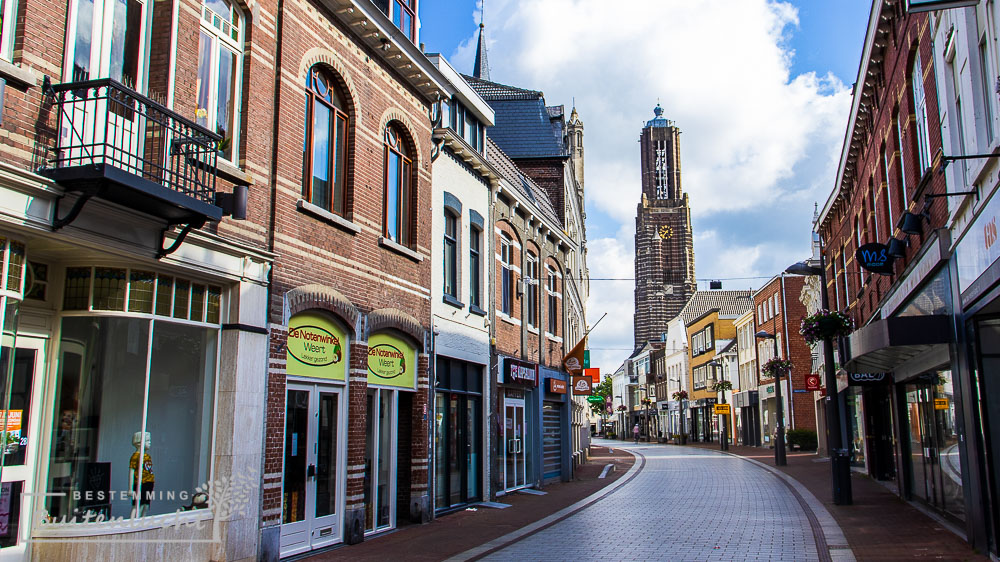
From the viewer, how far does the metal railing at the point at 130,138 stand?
7.22 meters

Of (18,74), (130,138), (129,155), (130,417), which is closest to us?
(18,74)

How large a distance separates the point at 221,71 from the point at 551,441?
16148 mm

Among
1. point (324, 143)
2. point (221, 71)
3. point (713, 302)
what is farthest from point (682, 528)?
point (713, 302)

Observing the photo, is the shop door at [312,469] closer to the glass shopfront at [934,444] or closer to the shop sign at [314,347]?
the shop sign at [314,347]

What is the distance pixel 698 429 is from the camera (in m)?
73.4

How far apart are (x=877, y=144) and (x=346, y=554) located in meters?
13.4

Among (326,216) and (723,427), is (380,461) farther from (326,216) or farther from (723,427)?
(723,427)

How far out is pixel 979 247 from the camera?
9.30 m

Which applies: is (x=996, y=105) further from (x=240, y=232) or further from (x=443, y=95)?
(x=443, y=95)

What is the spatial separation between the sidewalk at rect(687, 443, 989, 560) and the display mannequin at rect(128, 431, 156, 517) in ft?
26.4

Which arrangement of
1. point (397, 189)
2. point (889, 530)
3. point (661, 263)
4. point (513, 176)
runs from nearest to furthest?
point (889, 530)
point (397, 189)
point (513, 176)
point (661, 263)

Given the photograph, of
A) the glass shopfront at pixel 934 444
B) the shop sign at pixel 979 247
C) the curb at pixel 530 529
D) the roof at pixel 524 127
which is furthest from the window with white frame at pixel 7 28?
the roof at pixel 524 127

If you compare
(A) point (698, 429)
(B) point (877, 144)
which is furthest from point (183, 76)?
(A) point (698, 429)

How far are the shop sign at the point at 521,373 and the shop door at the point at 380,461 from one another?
599cm
